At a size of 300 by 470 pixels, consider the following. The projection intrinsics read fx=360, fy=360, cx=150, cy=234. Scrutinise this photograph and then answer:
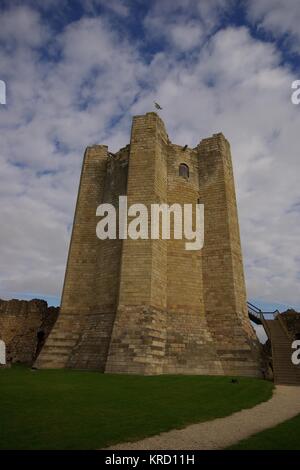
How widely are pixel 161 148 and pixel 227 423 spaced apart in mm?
15491

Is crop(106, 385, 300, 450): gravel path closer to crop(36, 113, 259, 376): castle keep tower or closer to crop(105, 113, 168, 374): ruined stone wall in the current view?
crop(105, 113, 168, 374): ruined stone wall

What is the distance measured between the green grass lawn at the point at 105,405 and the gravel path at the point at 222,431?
244mm

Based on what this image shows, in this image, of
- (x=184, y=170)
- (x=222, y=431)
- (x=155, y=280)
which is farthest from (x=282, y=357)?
(x=222, y=431)

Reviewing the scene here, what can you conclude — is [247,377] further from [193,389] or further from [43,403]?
[43,403]

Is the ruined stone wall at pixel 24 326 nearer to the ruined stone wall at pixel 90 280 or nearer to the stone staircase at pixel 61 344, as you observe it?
the stone staircase at pixel 61 344

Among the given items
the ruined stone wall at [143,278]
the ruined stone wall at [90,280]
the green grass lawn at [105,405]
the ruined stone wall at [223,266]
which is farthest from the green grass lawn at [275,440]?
the ruined stone wall at [90,280]

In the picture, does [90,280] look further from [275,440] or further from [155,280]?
[275,440]

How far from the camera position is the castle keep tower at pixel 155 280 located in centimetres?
1552

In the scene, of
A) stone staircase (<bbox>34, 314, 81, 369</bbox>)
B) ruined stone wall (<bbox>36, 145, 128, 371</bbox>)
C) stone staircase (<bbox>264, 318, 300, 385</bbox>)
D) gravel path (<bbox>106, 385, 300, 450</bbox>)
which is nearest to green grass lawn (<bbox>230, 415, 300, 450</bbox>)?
gravel path (<bbox>106, 385, 300, 450</bbox>)

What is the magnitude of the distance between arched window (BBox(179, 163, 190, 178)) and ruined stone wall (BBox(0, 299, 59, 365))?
12866mm

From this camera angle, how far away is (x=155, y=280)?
16766 mm

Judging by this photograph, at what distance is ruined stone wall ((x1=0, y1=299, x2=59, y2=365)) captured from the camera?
938 inches

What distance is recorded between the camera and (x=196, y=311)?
58.8 feet
